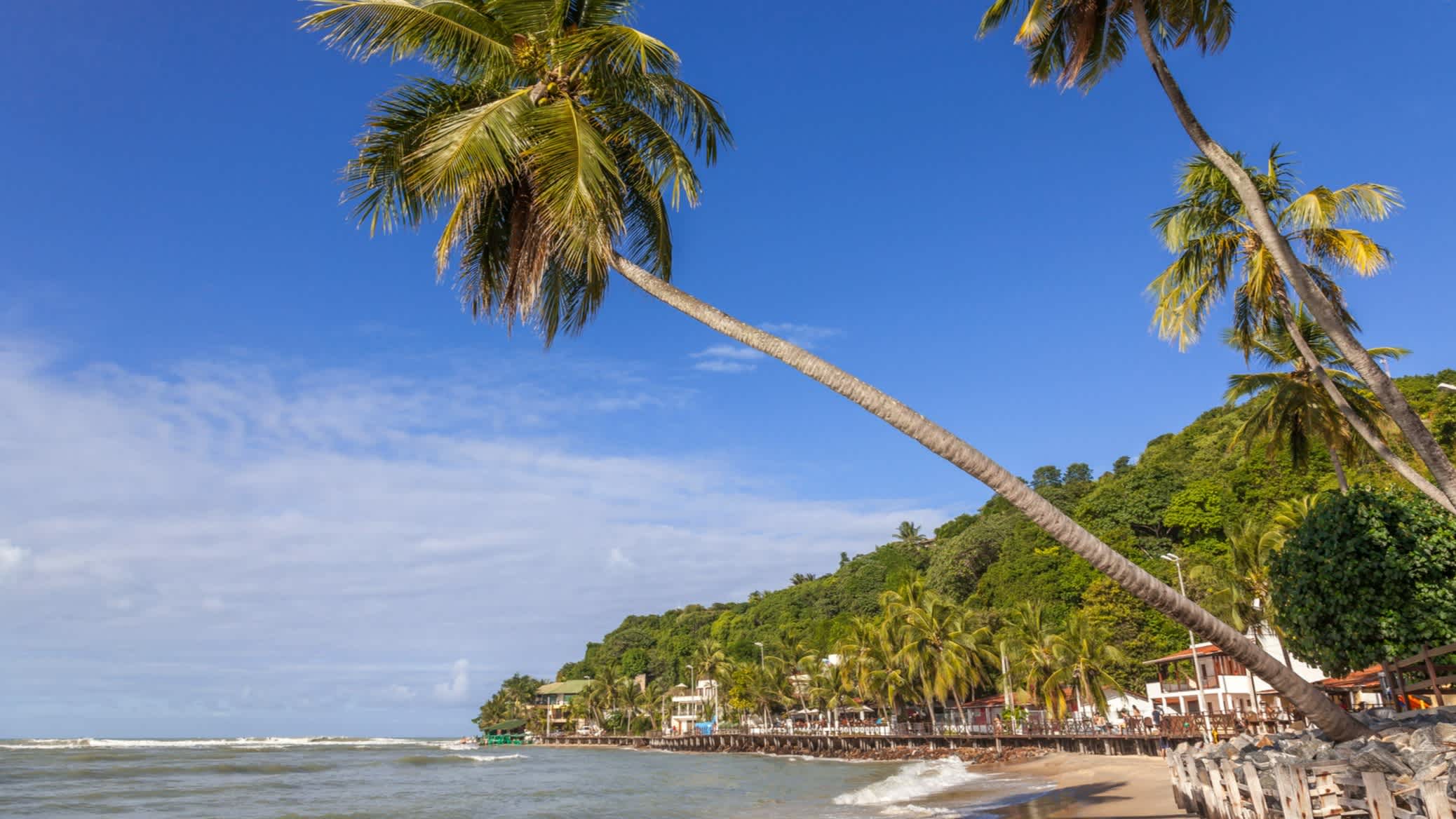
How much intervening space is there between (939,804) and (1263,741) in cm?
1445

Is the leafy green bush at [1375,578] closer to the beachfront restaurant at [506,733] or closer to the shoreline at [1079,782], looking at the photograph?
the shoreline at [1079,782]

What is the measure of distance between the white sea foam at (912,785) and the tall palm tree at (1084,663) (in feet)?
23.4

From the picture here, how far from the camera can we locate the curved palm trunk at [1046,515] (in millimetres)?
7422

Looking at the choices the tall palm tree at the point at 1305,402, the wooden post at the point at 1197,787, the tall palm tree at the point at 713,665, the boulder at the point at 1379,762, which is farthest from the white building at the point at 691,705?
the boulder at the point at 1379,762

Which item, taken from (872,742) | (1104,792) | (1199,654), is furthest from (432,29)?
(872,742)

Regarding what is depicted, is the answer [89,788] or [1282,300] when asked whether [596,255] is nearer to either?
[1282,300]

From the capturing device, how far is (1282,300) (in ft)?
45.7

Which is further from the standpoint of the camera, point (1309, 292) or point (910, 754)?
point (910, 754)

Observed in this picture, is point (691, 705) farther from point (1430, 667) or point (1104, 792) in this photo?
point (1430, 667)

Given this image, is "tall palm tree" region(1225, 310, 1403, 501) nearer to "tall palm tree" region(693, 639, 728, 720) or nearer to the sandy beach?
the sandy beach

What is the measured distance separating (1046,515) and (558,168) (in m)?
5.47

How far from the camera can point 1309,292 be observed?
9688 millimetres

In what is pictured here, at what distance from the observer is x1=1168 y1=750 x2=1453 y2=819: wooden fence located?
284 inches

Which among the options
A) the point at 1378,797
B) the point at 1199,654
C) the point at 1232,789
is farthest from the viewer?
the point at 1199,654
